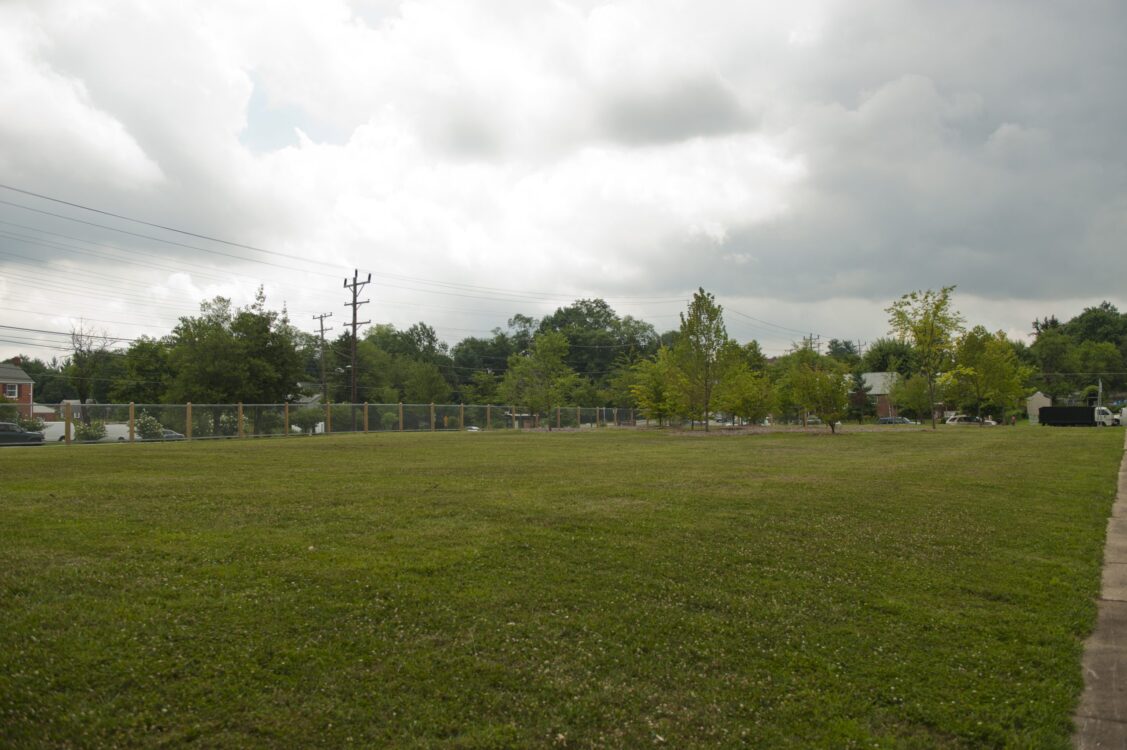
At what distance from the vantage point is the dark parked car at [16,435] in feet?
82.0

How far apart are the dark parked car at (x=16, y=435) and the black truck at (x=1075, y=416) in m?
54.4

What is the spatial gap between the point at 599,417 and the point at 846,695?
53.2 meters

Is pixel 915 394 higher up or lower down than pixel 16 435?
higher up

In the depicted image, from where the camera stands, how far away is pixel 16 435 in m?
25.4

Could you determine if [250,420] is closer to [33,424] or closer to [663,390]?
[33,424]

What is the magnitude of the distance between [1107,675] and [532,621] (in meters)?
3.91

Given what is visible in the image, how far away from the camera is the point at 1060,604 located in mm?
5941

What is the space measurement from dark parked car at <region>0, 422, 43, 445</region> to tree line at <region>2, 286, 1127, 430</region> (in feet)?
50.7

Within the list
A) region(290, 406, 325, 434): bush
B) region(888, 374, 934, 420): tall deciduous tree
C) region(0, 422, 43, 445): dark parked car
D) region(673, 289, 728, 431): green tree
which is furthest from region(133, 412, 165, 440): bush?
region(888, 374, 934, 420): tall deciduous tree

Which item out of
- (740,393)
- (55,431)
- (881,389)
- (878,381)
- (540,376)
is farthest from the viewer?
(878,381)

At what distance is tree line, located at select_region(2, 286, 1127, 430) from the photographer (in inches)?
1606

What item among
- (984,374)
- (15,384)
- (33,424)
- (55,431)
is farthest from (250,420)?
(15,384)

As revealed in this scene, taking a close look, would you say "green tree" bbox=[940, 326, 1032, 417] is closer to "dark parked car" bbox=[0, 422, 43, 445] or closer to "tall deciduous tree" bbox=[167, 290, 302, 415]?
"tall deciduous tree" bbox=[167, 290, 302, 415]

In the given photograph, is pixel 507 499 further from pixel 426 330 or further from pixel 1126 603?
pixel 426 330
